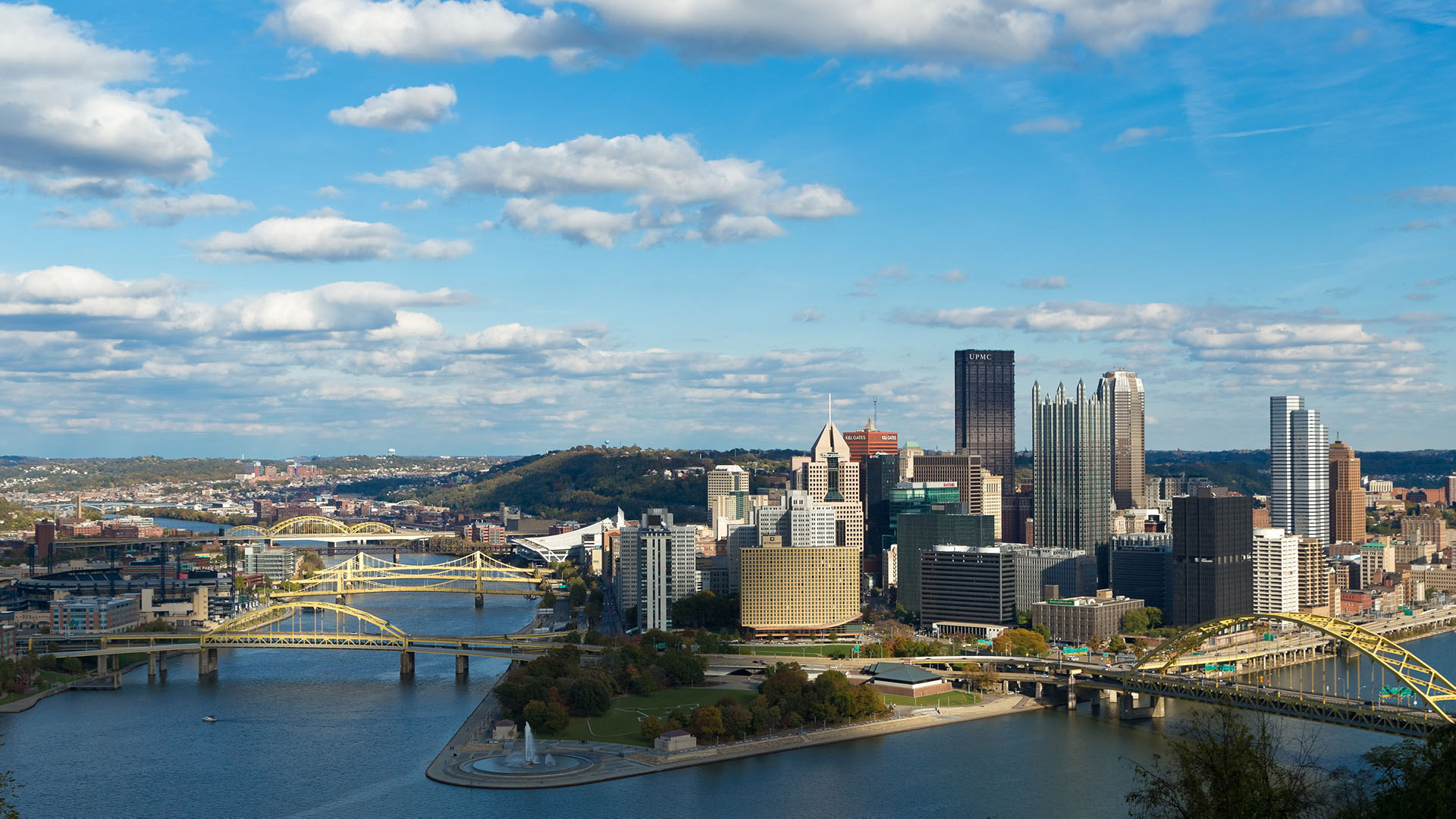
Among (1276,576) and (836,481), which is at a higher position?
(836,481)

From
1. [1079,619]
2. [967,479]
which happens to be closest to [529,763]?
[1079,619]

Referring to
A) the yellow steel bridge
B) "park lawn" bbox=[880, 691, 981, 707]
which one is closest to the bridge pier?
the yellow steel bridge

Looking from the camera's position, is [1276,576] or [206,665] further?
[1276,576]

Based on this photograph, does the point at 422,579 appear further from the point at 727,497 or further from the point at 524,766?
the point at 524,766

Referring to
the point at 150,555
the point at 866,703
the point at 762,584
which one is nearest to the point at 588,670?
the point at 866,703

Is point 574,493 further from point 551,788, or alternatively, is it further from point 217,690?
point 551,788

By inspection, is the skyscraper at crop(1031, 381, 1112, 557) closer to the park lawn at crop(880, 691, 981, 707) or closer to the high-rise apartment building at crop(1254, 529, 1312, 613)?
the high-rise apartment building at crop(1254, 529, 1312, 613)
